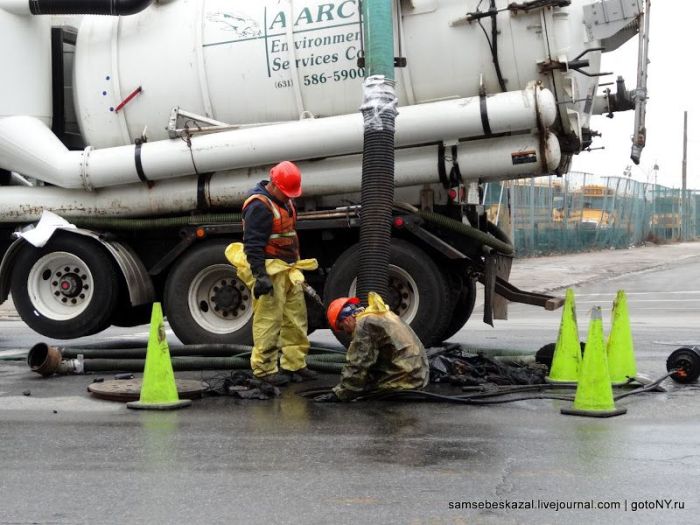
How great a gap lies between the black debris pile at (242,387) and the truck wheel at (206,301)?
5.25 ft

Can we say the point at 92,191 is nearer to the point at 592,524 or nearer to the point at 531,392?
the point at 531,392

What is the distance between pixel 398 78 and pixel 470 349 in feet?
8.12

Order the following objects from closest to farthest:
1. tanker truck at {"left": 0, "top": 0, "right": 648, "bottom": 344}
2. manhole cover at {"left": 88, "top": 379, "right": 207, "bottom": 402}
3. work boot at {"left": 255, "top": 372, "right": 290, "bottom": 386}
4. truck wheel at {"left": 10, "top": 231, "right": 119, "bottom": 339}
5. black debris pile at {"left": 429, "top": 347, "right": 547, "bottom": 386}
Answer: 1. manhole cover at {"left": 88, "top": 379, "right": 207, "bottom": 402}
2. black debris pile at {"left": 429, "top": 347, "right": 547, "bottom": 386}
3. work boot at {"left": 255, "top": 372, "right": 290, "bottom": 386}
4. tanker truck at {"left": 0, "top": 0, "right": 648, "bottom": 344}
5. truck wheel at {"left": 10, "top": 231, "right": 119, "bottom": 339}

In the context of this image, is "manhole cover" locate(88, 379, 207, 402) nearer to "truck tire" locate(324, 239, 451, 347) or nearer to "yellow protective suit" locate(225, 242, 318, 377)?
"yellow protective suit" locate(225, 242, 318, 377)

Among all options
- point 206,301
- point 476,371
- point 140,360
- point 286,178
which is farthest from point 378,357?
point 206,301

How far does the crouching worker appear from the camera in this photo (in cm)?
725

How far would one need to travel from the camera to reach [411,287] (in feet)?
31.1

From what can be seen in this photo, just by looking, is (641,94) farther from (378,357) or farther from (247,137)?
(378,357)

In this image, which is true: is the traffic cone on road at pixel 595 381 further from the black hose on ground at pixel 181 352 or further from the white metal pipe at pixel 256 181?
the black hose on ground at pixel 181 352

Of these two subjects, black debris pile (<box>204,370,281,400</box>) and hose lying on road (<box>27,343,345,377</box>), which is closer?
black debris pile (<box>204,370,281,400</box>)

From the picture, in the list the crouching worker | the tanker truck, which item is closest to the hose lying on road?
the tanker truck

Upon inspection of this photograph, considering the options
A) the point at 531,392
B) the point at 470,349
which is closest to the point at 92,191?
the point at 470,349

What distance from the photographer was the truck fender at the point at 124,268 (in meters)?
10.1

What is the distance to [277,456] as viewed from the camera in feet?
18.7
